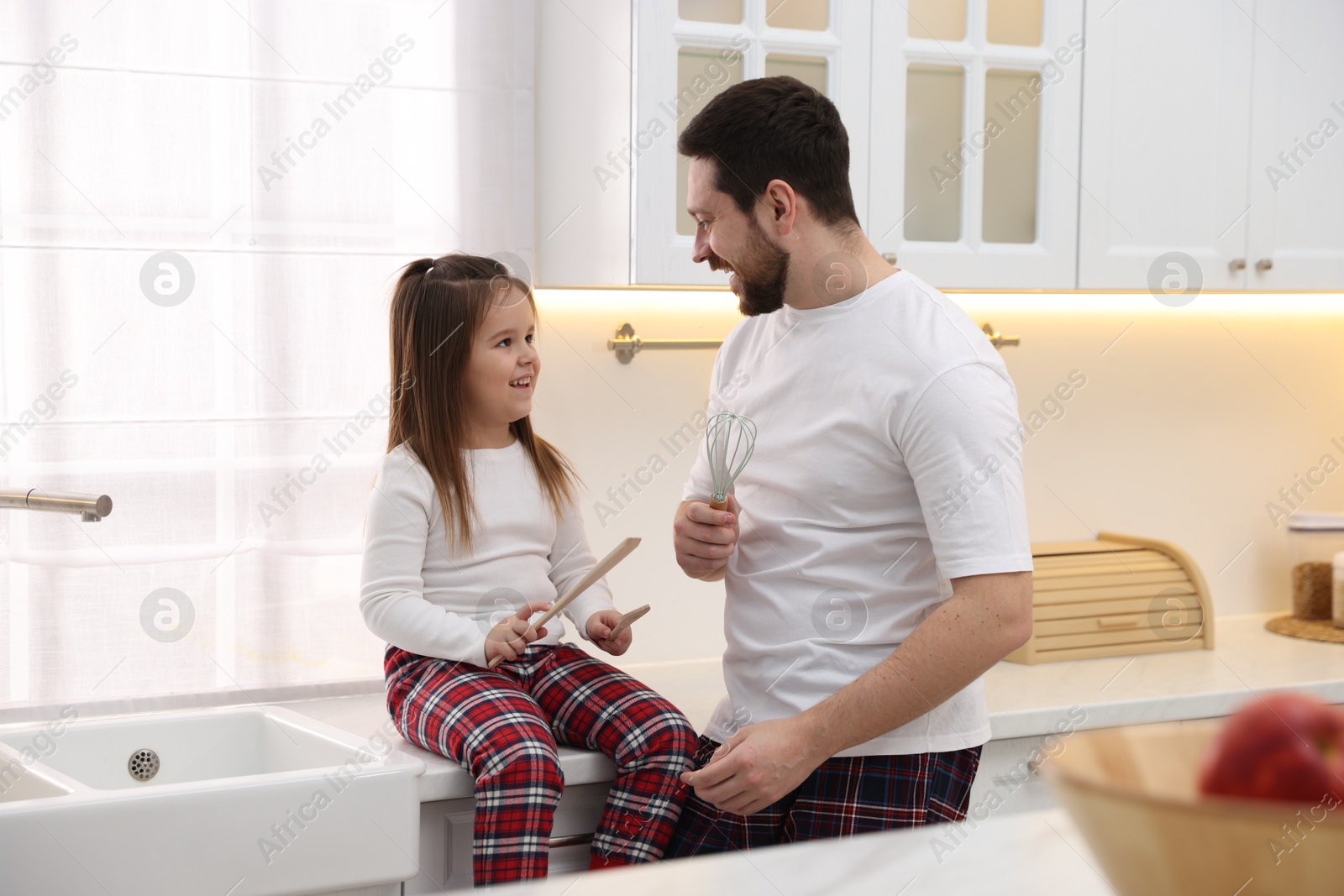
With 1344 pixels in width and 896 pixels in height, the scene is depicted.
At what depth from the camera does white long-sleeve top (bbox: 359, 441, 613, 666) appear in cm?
133

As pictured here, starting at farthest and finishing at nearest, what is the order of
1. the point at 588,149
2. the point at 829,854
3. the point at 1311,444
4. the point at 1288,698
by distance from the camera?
the point at 1311,444 < the point at 588,149 < the point at 829,854 < the point at 1288,698

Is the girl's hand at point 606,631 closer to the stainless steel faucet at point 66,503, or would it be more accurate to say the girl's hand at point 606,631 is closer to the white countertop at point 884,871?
the stainless steel faucet at point 66,503

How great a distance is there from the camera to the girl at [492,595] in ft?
4.09

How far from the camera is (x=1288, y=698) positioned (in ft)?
1.05

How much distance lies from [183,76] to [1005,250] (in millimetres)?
1209

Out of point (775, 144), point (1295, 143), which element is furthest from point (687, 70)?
point (1295, 143)

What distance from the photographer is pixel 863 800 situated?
3.98ft

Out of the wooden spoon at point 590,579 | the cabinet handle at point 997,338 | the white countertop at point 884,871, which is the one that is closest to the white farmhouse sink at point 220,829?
the wooden spoon at point 590,579

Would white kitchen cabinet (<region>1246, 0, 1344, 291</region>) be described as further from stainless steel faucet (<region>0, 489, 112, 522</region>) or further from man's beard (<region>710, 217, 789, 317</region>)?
stainless steel faucet (<region>0, 489, 112, 522</region>)

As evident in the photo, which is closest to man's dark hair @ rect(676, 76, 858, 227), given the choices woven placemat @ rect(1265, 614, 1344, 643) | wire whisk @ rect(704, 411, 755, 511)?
wire whisk @ rect(704, 411, 755, 511)

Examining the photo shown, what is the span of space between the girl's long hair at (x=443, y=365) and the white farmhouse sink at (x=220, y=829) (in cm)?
29

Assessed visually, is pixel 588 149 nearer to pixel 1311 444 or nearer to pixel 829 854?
pixel 829 854

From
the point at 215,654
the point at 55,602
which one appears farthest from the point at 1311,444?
the point at 55,602

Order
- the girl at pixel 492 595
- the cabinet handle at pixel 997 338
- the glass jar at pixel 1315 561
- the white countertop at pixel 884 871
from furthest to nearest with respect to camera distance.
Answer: the glass jar at pixel 1315 561, the cabinet handle at pixel 997 338, the girl at pixel 492 595, the white countertop at pixel 884 871
